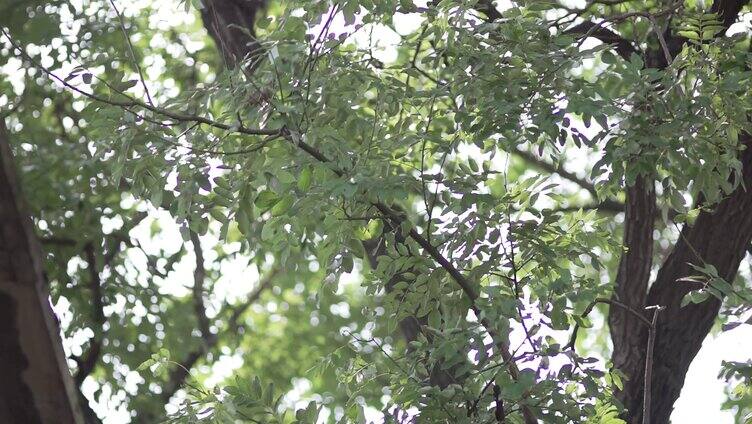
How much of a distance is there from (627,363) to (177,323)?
174 inches

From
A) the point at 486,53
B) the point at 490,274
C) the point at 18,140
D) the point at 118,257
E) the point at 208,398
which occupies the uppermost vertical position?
the point at 18,140

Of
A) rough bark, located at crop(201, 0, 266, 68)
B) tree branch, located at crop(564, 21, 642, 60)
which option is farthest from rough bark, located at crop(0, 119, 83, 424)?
tree branch, located at crop(564, 21, 642, 60)

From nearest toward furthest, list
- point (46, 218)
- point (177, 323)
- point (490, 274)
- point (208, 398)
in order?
point (208, 398) → point (490, 274) → point (46, 218) → point (177, 323)

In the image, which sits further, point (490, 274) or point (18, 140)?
point (18, 140)

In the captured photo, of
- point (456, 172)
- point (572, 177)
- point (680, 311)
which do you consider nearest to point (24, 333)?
point (456, 172)

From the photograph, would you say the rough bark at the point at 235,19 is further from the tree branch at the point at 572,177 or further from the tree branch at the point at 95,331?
the tree branch at the point at 572,177

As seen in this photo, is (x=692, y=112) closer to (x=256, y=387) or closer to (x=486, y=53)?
(x=486, y=53)

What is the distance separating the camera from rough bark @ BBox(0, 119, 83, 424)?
6.87 ft

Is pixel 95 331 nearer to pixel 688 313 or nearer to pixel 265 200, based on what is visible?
pixel 265 200

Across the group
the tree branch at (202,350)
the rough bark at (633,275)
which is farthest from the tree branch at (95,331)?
the rough bark at (633,275)

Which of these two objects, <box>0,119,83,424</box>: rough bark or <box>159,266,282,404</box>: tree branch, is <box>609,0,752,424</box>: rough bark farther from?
<box>0,119,83,424</box>: rough bark

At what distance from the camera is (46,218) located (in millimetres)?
7316

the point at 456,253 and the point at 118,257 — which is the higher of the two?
the point at 118,257

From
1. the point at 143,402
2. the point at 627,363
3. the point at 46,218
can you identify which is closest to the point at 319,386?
Answer: the point at 143,402
